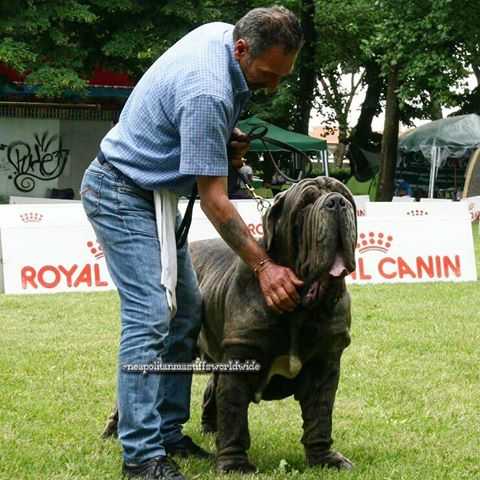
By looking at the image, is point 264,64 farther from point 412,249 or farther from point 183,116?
point 412,249

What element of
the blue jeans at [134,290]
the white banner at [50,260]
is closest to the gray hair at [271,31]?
the blue jeans at [134,290]

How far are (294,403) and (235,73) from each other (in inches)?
107

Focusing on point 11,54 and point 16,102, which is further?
point 16,102

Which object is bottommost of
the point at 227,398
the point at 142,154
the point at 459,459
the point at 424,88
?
the point at 459,459

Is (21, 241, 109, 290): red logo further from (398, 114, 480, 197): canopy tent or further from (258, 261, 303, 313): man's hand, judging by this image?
(398, 114, 480, 197): canopy tent

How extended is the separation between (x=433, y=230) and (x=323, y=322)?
8253 millimetres

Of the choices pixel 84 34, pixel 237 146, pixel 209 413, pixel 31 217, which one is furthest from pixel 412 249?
pixel 84 34

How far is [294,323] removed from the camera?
4.50 m

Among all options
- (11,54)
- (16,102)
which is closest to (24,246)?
(11,54)

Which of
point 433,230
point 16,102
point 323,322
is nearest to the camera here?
point 323,322

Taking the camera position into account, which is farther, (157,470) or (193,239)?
(193,239)

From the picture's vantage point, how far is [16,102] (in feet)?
98.2

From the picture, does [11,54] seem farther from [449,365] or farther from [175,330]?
[175,330]

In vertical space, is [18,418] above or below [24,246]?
below
